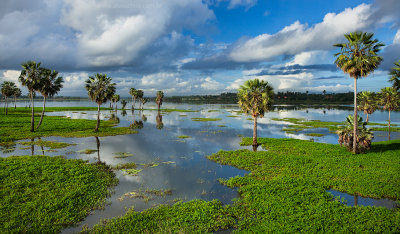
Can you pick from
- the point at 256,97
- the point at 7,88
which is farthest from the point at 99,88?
the point at 7,88

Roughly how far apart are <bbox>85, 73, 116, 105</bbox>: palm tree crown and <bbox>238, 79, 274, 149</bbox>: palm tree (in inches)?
1258

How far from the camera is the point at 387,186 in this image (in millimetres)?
18281

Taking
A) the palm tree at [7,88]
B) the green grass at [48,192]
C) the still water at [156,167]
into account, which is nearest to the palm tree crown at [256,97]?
the still water at [156,167]

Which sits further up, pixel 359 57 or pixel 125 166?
pixel 359 57

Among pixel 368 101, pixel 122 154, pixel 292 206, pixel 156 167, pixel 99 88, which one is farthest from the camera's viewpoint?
pixel 368 101

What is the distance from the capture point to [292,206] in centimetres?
1527

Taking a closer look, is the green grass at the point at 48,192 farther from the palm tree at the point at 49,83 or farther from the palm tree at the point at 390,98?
the palm tree at the point at 390,98

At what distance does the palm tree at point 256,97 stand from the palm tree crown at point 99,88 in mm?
31945

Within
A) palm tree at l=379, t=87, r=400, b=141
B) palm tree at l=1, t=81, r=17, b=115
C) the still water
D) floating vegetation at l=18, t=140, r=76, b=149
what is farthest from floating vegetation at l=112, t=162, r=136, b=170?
palm tree at l=1, t=81, r=17, b=115

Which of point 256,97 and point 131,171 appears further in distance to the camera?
point 256,97

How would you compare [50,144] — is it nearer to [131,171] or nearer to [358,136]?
[131,171]

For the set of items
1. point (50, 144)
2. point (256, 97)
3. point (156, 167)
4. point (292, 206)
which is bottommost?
point (156, 167)

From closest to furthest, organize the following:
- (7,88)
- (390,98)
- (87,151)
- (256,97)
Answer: (87,151) → (256,97) → (390,98) → (7,88)

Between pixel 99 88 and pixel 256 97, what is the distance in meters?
35.9
